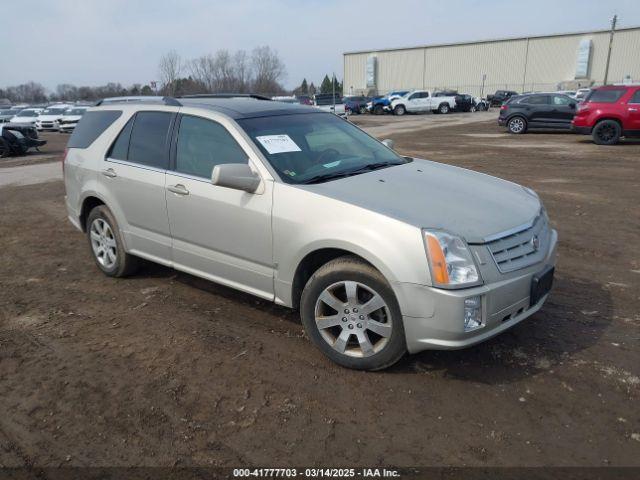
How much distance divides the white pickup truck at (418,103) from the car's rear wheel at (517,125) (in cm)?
2015

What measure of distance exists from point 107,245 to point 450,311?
3.64 m

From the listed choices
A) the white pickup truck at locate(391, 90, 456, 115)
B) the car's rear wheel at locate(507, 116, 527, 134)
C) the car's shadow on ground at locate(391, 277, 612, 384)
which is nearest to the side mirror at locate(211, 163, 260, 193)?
the car's shadow on ground at locate(391, 277, 612, 384)

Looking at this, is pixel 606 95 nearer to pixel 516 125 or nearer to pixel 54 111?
pixel 516 125

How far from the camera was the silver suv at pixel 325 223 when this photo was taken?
10.2 feet

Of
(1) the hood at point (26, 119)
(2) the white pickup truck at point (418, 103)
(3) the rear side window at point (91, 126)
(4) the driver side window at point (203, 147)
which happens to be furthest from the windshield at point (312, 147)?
(2) the white pickup truck at point (418, 103)

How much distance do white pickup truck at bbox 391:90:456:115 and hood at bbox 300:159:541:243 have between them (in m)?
38.2

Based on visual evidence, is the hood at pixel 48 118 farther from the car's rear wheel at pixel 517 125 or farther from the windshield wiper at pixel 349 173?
the windshield wiper at pixel 349 173

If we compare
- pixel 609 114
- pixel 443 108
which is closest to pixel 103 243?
pixel 609 114

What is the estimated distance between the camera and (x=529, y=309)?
342 cm

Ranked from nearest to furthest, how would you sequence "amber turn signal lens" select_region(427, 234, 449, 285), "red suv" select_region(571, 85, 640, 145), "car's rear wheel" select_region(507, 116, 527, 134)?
"amber turn signal lens" select_region(427, 234, 449, 285), "red suv" select_region(571, 85, 640, 145), "car's rear wheel" select_region(507, 116, 527, 134)

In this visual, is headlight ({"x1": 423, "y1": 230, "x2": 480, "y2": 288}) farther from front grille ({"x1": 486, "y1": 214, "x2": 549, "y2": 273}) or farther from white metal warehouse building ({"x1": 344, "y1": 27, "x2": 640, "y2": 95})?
white metal warehouse building ({"x1": 344, "y1": 27, "x2": 640, "y2": 95})

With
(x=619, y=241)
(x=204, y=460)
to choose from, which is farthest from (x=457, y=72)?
(x=204, y=460)

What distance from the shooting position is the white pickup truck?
40.8 m

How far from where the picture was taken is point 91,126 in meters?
5.41
